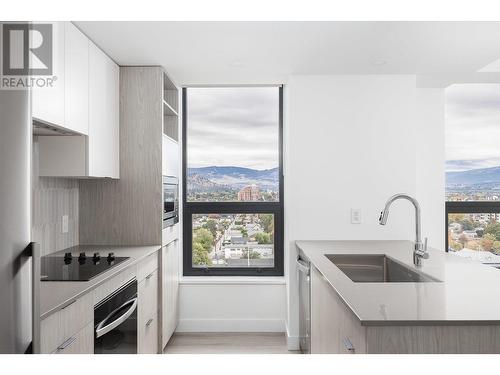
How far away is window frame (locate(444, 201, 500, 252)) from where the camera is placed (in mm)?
3865

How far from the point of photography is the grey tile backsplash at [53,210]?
8.23 feet

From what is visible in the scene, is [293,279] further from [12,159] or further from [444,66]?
[12,159]

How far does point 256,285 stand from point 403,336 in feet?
8.35

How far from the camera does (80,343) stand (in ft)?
5.62

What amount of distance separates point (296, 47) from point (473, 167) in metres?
2.30

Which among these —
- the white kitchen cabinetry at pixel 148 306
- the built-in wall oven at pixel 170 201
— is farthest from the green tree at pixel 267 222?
the white kitchen cabinetry at pixel 148 306

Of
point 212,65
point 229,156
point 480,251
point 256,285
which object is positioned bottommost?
point 256,285

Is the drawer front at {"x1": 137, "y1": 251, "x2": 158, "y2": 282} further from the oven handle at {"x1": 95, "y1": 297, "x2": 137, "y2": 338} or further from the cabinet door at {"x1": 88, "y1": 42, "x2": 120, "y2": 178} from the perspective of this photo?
the cabinet door at {"x1": 88, "y1": 42, "x2": 120, "y2": 178}

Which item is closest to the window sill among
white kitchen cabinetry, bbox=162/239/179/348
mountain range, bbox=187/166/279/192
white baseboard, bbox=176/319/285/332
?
Result: white kitchen cabinetry, bbox=162/239/179/348

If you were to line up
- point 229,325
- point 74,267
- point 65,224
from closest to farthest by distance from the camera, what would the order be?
point 74,267 → point 65,224 → point 229,325

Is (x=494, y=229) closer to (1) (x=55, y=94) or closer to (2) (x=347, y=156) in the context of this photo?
(2) (x=347, y=156)

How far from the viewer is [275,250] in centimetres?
388

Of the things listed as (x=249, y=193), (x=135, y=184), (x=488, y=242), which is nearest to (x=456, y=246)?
(x=488, y=242)

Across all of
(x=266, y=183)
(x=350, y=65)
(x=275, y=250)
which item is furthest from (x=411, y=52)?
(x=275, y=250)
